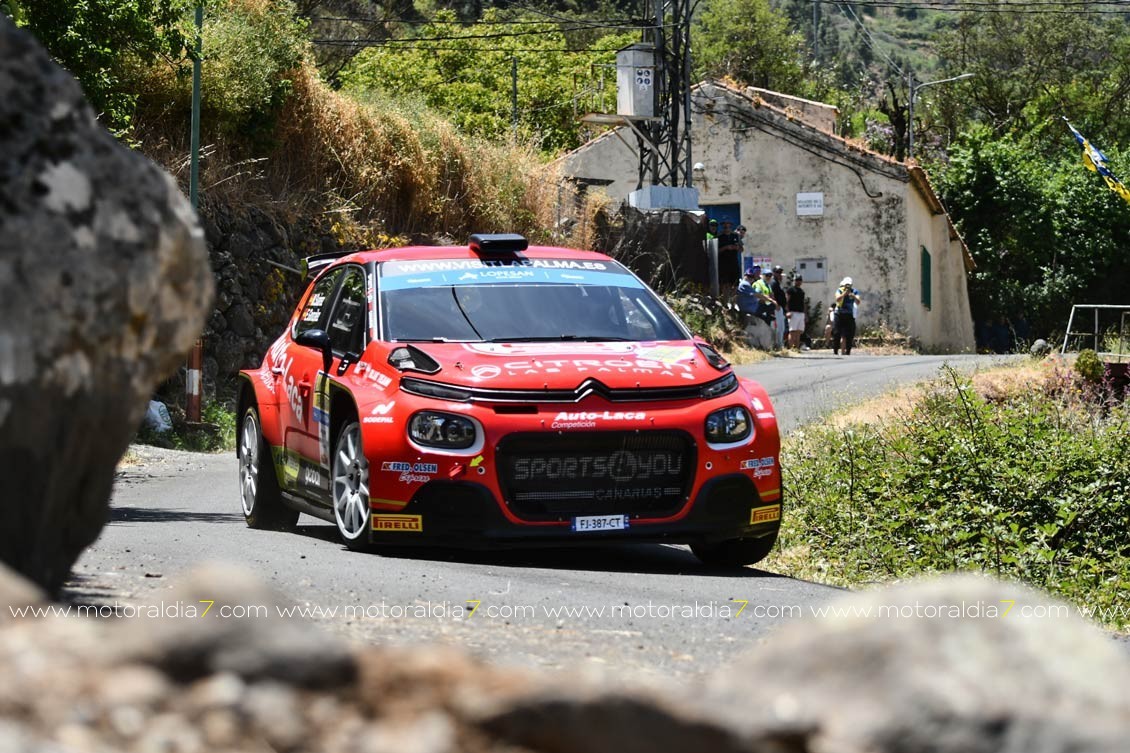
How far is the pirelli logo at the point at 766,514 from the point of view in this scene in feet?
27.6

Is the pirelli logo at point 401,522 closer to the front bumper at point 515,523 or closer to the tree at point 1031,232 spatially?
the front bumper at point 515,523

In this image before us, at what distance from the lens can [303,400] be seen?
31.4ft

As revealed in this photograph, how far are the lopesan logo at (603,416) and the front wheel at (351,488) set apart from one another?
41.7 inches

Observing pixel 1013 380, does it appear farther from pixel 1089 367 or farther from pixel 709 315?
pixel 709 315

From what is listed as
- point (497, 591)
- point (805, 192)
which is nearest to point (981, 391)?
point (497, 591)

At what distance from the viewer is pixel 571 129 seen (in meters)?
→ 55.4

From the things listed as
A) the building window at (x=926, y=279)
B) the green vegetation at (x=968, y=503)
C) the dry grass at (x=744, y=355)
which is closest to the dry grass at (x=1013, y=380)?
the green vegetation at (x=968, y=503)

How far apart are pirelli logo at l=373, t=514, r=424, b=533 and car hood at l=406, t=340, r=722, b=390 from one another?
73cm

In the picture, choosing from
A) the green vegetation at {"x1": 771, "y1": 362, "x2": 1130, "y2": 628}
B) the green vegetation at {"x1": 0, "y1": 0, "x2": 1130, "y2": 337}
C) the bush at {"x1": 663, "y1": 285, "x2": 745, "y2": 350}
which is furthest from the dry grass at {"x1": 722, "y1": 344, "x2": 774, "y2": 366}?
the green vegetation at {"x1": 771, "y1": 362, "x2": 1130, "y2": 628}

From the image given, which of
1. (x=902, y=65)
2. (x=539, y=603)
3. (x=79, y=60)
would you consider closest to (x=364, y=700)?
(x=539, y=603)

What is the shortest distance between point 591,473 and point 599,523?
0.84ft

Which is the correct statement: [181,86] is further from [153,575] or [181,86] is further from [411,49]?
[411,49]

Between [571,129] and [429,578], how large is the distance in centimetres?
4901

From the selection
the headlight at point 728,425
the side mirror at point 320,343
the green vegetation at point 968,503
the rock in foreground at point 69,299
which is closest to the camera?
the rock in foreground at point 69,299
